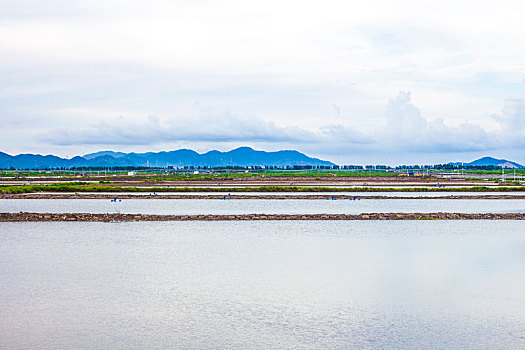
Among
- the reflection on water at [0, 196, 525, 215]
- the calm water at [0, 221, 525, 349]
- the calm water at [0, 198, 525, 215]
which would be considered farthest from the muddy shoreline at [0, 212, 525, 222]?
the calm water at [0, 221, 525, 349]

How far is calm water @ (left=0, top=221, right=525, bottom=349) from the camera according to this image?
370 inches

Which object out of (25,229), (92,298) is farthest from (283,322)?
(25,229)

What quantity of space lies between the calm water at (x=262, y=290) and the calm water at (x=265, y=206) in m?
10.5

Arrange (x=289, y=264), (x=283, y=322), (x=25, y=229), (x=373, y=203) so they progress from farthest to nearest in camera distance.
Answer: (x=373, y=203)
(x=25, y=229)
(x=289, y=264)
(x=283, y=322)

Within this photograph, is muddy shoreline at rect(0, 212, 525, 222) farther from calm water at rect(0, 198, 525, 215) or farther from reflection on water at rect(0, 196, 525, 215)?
calm water at rect(0, 198, 525, 215)

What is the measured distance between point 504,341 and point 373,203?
96.7 ft

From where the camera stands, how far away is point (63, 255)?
17156 mm

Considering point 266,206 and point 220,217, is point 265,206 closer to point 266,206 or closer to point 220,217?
point 266,206

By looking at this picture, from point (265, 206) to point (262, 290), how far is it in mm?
23227

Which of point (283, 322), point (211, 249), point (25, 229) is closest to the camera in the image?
point (283, 322)

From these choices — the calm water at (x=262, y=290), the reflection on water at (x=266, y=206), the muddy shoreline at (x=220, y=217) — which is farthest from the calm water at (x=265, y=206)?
the calm water at (x=262, y=290)

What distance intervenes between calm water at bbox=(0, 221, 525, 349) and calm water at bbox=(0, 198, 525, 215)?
10468 millimetres

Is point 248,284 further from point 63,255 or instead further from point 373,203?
point 373,203

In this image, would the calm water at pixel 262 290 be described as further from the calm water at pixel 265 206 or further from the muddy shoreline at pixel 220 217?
the calm water at pixel 265 206
